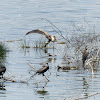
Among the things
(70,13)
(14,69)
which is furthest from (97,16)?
(14,69)

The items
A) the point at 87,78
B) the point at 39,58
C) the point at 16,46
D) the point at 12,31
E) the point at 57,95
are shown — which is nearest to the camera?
the point at 57,95

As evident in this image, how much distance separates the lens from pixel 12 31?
29531mm

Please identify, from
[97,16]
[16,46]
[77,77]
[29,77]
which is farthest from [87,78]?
[97,16]

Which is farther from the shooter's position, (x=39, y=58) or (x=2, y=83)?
(x=39, y=58)

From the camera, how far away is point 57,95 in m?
11.7

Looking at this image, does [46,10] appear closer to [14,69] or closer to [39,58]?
[39,58]

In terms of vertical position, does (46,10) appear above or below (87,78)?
above

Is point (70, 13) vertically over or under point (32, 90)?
over

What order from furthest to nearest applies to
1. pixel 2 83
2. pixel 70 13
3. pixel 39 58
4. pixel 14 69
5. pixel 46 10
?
pixel 46 10 → pixel 70 13 → pixel 39 58 → pixel 14 69 → pixel 2 83

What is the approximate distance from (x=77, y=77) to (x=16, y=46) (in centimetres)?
802

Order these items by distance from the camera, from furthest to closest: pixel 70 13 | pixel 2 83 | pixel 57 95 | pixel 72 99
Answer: pixel 70 13 < pixel 2 83 < pixel 57 95 < pixel 72 99

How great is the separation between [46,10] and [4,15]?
5.58 meters

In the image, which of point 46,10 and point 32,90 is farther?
point 46,10

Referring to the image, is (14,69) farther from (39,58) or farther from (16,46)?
(16,46)
